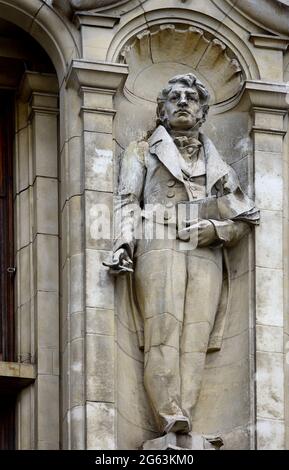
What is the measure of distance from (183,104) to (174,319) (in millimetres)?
1848

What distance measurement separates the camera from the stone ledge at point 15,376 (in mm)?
32844

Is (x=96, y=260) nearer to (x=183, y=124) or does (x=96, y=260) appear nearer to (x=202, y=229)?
(x=202, y=229)

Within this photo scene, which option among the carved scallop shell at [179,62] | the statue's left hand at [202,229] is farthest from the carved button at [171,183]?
the carved scallop shell at [179,62]

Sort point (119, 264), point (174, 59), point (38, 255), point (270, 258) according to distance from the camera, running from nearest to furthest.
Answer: point (119, 264) < point (270, 258) < point (38, 255) < point (174, 59)

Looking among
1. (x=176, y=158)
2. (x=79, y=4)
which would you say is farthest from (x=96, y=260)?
(x=79, y=4)

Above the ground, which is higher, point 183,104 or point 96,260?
point 183,104

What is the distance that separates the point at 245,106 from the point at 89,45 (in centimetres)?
141

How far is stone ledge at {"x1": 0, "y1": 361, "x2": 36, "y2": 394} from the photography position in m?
32.8

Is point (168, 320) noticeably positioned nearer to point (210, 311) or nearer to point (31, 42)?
point (210, 311)

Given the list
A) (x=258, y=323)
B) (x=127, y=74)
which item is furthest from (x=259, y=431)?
(x=127, y=74)

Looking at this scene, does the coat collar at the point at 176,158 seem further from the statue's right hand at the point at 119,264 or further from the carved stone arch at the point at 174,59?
the statue's right hand at the point at 119,264

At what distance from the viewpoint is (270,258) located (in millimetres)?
33031

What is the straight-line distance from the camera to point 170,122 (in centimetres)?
3331

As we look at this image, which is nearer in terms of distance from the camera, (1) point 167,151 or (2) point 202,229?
(2) point 202,229
